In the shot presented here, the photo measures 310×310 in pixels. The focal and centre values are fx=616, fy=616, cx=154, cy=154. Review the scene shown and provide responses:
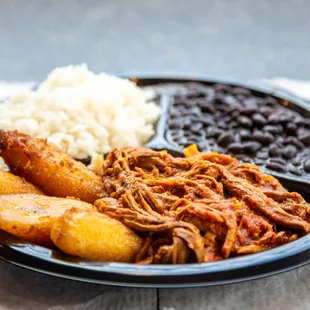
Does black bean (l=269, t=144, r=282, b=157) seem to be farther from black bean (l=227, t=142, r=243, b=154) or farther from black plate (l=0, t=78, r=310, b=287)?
black plate (l=0, t=78, r=310, b=287)

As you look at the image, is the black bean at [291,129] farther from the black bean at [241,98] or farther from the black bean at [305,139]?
the black bean at [241,98]

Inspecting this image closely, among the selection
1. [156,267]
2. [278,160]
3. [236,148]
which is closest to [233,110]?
[236,148]

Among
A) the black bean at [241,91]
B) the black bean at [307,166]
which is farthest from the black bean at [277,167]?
the black bean at [241,91]

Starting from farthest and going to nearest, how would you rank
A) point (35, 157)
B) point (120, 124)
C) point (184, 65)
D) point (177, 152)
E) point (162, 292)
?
point (184, 65) → point (120, 124) → point (177, 152) → point (35, 157) → point (162, 292)

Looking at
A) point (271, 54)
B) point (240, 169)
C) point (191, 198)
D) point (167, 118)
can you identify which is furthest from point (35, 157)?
point (271, 54)

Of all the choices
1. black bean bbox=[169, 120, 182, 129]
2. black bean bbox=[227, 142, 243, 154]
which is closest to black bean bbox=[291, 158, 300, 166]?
black bean bbox=[227, 142, 243, 154]

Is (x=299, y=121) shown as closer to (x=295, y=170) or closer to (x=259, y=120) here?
(x=259, y=120)

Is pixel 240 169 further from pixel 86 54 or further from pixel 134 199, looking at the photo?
pixel 86 54
